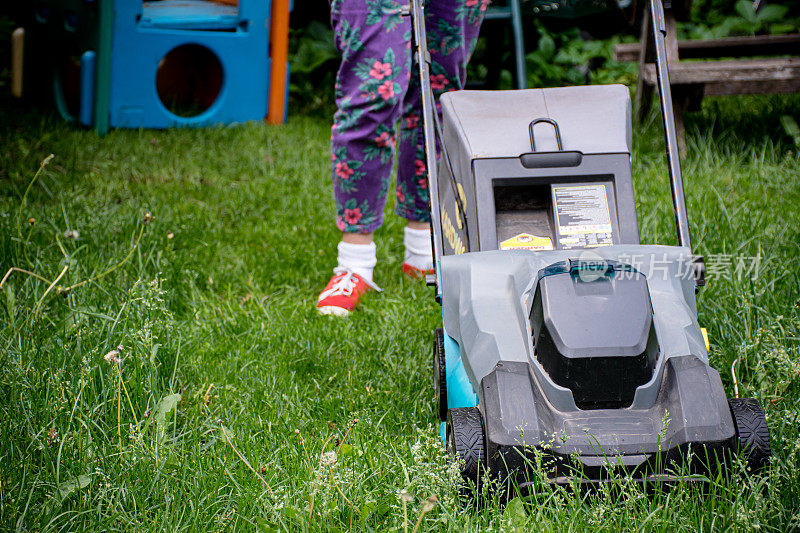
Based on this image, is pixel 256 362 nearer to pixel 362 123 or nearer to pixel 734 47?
pixel 362 123

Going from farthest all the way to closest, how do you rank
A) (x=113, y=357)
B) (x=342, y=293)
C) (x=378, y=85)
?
(x=342, y=293)
(x=378, y=85)
(x=113, y=357)

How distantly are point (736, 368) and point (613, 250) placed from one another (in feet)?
1.86

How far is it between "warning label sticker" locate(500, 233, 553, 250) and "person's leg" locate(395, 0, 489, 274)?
48 cm

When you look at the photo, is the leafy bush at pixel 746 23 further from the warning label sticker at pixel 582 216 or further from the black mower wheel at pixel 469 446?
the black mower wheel at pixel 469 446

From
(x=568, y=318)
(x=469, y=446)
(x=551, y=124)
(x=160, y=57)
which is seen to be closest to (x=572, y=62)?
(x=160, y=57)

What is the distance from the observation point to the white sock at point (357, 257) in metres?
2.06

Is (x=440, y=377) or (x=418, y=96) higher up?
(x=418, y=96)

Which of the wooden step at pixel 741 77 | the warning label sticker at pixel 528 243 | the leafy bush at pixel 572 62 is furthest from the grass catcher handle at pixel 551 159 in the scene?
the leafy bush at pixel 572 62

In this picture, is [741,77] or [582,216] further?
[741,77]

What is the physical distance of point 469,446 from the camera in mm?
1136

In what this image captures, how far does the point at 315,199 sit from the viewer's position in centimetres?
295

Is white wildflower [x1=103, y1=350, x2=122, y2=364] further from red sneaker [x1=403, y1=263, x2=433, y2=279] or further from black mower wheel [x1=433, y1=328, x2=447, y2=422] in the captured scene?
red sneaker [x1=403, y1=263, x2=433, y2=279]

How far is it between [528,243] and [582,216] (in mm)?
108

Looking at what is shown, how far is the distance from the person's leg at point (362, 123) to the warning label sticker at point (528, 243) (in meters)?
0.58
